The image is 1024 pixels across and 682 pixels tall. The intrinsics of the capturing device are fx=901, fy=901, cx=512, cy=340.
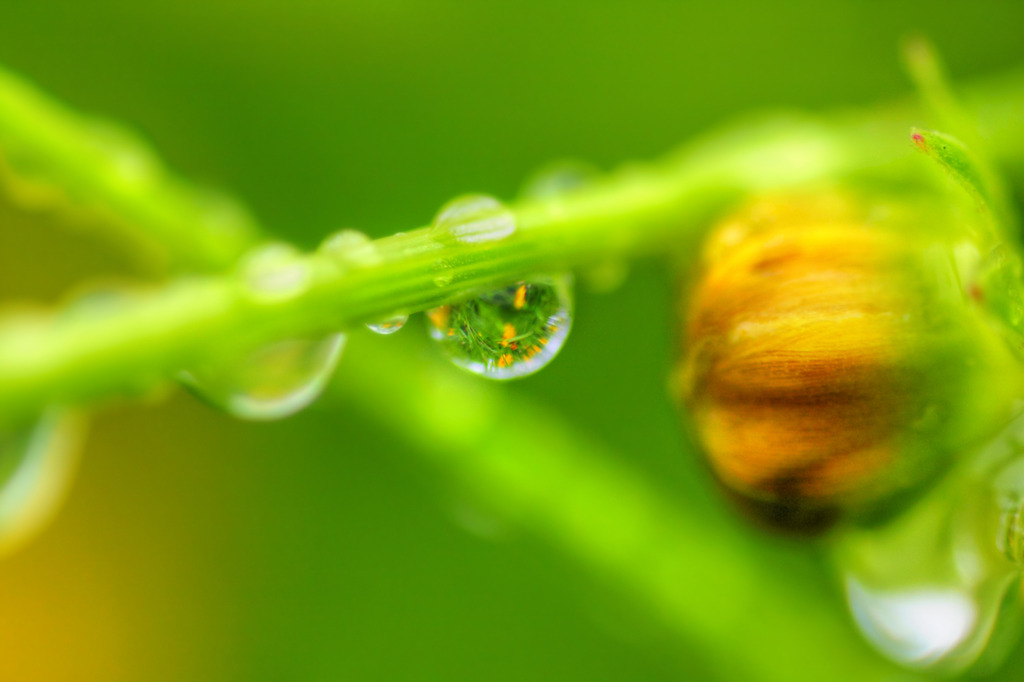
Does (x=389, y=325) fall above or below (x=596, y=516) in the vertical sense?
below

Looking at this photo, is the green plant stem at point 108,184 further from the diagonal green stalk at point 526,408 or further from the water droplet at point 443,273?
the water droplet at point 443,273

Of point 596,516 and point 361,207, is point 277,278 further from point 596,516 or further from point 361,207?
point 361,207

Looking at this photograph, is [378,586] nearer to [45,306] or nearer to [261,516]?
[261,516]

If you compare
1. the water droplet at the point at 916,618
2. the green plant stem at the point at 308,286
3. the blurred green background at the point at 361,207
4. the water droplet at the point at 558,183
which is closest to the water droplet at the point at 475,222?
the green plant stem at the point at 308,286

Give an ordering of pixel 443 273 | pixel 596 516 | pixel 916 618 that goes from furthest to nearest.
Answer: pixel 596 516
pixel 916 618
pixel 443 273

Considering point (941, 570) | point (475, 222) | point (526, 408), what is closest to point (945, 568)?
point (941, 570)

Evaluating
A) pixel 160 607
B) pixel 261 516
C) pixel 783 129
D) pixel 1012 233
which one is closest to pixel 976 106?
pixel 783 129
